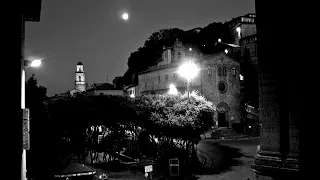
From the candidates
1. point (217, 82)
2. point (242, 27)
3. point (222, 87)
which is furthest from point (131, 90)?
point (242, 27)

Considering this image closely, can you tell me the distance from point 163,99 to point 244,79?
93.0 feet

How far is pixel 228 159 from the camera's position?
30.2 metres

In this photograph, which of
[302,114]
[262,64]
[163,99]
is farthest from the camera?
[163,99]

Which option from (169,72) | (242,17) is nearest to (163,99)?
(169,72)

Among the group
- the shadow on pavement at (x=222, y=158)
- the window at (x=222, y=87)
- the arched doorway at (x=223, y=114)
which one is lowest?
the shadow on pavement at (x=222, y=158)

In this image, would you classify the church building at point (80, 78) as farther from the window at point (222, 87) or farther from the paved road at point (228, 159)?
the paved road at point (228, 159)

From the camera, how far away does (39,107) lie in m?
20.1

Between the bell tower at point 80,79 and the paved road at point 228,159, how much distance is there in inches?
2701

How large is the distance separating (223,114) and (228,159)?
70.2 feet

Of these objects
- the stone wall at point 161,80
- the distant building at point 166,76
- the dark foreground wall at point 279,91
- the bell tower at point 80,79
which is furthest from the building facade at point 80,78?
the dark foreground wall at point 279,91

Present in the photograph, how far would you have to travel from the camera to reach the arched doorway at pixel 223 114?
5022cm

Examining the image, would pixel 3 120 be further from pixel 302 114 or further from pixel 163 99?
pixel 163 99

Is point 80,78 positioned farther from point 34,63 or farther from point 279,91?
point 279,91

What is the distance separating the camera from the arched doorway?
50219mm
